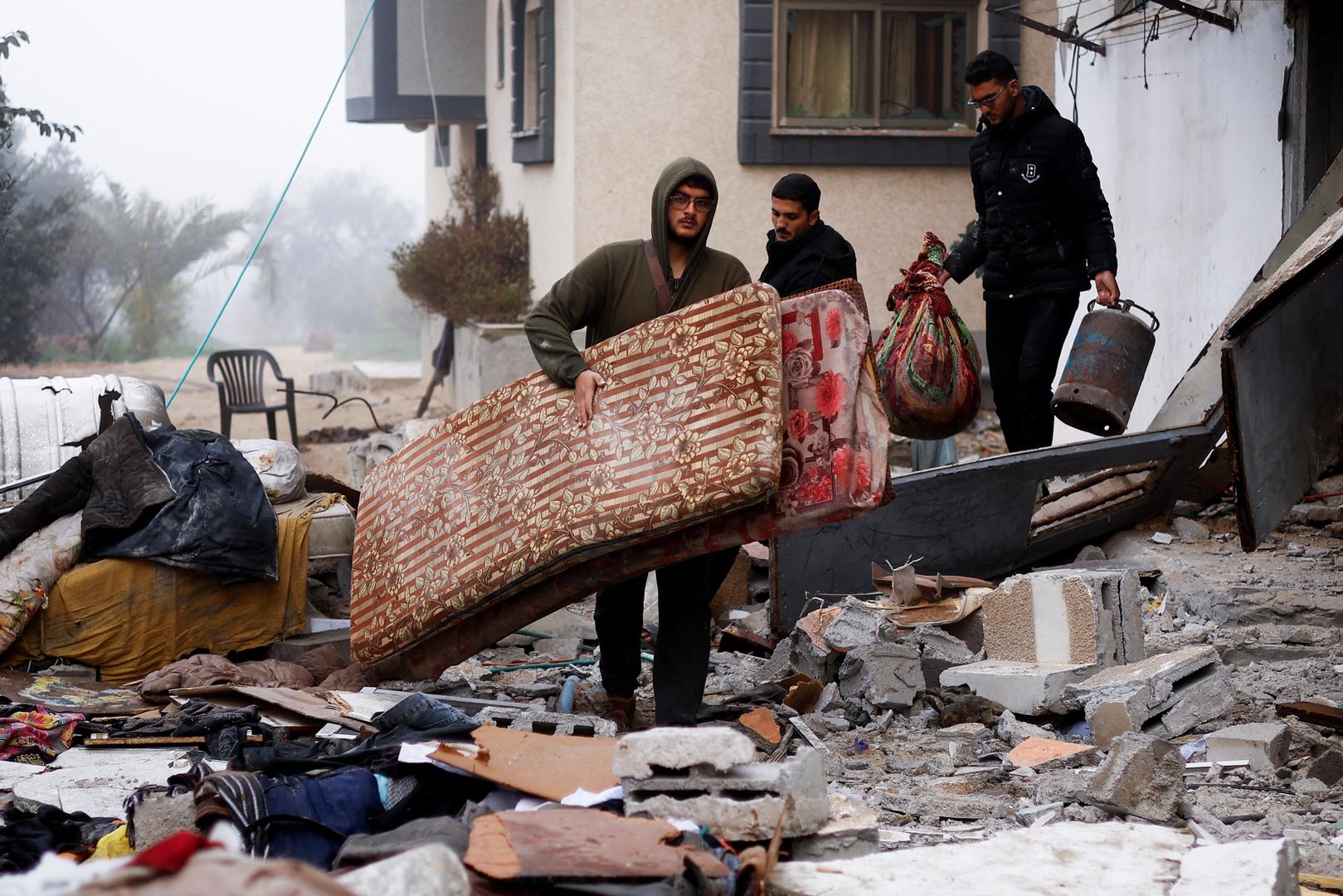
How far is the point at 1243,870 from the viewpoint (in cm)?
299

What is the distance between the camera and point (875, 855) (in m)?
3.25

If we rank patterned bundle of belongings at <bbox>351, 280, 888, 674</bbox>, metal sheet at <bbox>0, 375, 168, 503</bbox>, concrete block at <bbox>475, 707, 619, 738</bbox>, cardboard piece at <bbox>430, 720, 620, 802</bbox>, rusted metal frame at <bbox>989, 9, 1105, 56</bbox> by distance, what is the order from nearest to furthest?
1. cardboard piece at <bbox>430, 720, 620, 802</bbox>
2. patterned bundle of belongings at <bbox>351, 280, 888, 674</bbox>
3. concrete block at <bbox>475, 707, 619, 738</bbox>
4. metal sheet at <bbox>0, 375, 168, 503</bbox>
5. rusted metal frame at <bbox>989, 9, 1105, 56</bbox>

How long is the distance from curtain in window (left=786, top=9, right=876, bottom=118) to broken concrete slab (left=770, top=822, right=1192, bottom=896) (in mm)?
9707

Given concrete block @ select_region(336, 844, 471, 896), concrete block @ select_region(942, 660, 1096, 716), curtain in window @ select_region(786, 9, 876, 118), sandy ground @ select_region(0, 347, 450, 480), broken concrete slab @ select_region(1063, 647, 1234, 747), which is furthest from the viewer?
curtain in window @ select_region(786, 9, 876, 118)

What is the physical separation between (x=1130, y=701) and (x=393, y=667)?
249 cm

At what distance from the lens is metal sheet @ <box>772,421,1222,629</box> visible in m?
6.15

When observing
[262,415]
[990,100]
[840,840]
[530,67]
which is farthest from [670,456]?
[262,415]

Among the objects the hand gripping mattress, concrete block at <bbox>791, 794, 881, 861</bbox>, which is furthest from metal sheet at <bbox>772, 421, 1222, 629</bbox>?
concrete block at <bbox>791, 794, 881, 861</bbox>

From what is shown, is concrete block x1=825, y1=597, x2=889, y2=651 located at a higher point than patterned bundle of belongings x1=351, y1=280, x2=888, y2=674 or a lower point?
lower

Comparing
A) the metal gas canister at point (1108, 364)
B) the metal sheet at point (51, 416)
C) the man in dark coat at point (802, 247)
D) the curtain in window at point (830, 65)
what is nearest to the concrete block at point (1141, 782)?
the man in dark coat at point (802, 247)

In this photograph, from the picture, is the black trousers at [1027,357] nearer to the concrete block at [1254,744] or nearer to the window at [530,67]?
the concrete block at [1254,744]

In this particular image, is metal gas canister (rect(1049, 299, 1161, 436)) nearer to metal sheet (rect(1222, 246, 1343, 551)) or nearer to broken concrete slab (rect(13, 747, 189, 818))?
metal sheet (rect(1222, 246, 1343, 551))

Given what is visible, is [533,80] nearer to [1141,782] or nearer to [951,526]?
[951,526]

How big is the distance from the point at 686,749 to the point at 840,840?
41 cm
